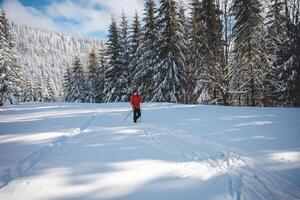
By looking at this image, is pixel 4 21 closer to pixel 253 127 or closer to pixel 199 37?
pixel 199 37

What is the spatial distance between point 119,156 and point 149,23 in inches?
1025

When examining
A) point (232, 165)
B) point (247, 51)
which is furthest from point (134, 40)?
point (232, 165)

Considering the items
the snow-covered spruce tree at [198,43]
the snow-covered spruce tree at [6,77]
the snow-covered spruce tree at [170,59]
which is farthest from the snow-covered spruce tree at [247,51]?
the snow-covered spruce tree at [6,77]

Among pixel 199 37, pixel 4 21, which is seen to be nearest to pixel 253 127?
pixel 199 37

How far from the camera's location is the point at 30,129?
1342 centimetres

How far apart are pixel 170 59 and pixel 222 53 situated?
20.3 ft

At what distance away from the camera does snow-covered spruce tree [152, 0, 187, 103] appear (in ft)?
92.5

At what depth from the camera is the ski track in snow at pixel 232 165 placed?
5.40 m

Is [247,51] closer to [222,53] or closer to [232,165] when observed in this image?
[222,53]

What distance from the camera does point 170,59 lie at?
28.2 m

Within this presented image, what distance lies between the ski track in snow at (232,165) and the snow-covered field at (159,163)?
2cm

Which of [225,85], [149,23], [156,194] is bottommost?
[156,194]

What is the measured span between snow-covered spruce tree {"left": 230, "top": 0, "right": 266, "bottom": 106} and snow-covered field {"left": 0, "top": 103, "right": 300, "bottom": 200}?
405 inches

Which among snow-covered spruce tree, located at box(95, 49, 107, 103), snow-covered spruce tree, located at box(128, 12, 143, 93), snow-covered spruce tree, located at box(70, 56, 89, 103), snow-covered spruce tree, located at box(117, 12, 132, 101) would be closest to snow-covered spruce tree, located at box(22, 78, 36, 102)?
snow-covered spruce tree, located at box(70, 56, 89, 103)
